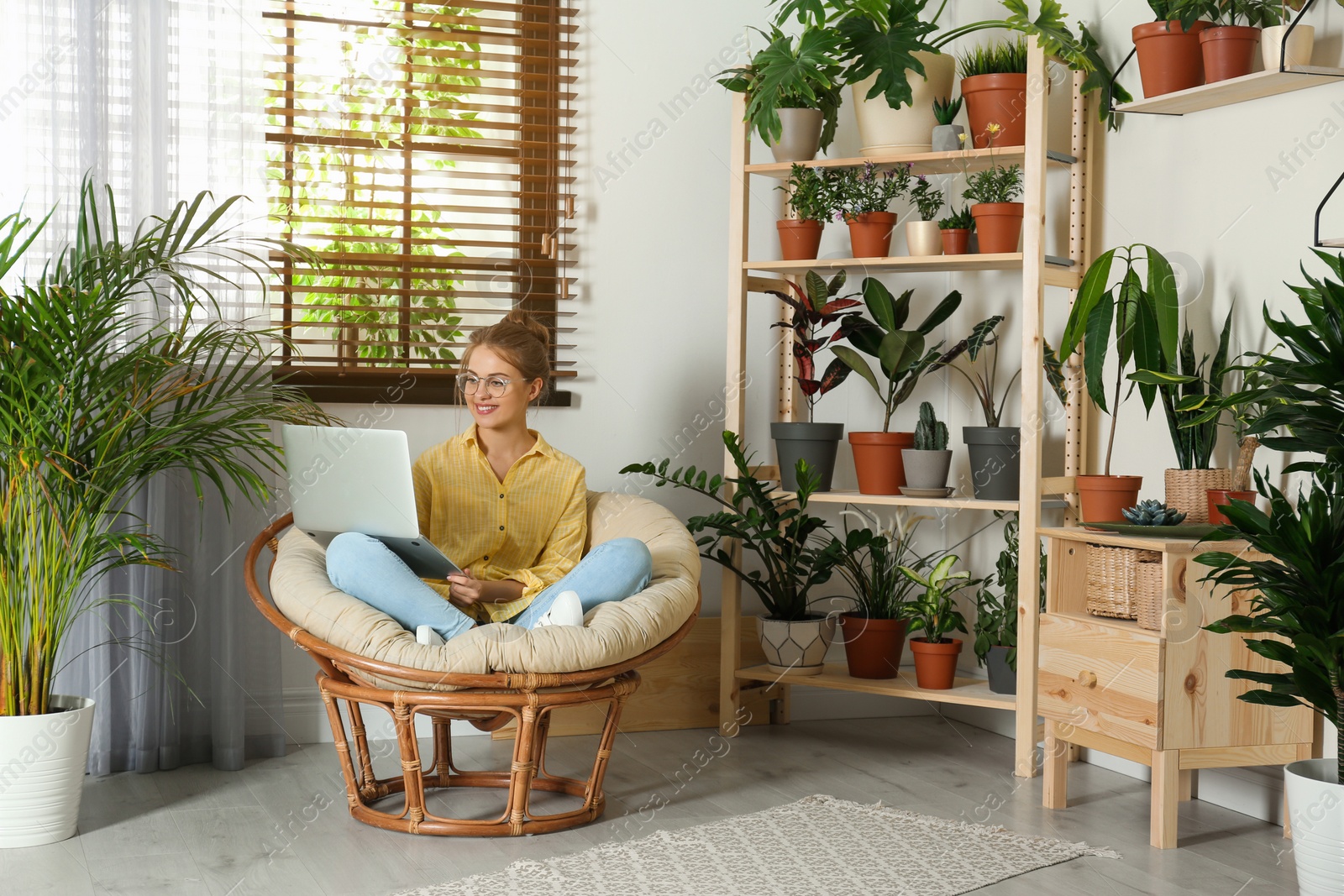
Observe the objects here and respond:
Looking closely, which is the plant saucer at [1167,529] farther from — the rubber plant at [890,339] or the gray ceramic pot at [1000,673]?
the rubber plant at [890,339]

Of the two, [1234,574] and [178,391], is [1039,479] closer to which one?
[1234,574]

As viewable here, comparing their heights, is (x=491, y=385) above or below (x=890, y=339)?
below

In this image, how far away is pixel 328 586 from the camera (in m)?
2.47

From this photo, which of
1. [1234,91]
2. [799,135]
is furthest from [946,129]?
[1234,91]

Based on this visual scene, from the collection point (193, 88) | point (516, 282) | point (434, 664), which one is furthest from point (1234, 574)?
point (193, 88)

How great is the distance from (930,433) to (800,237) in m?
0.62

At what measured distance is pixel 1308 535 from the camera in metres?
2.08

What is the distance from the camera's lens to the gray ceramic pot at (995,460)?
305cm

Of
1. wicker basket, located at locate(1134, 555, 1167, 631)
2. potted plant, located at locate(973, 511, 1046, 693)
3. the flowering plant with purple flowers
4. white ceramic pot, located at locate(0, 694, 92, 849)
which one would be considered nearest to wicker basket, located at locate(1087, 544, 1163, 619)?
wicker basket, located at locate(1134, 555, 1167, 631)

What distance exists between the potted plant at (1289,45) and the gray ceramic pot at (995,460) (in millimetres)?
975

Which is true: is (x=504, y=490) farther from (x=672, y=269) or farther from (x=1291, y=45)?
(x=1291, y=45)

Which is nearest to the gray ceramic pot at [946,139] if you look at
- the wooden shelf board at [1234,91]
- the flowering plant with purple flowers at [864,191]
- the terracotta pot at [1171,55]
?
the flowering plant with purple flowers at [864,191]

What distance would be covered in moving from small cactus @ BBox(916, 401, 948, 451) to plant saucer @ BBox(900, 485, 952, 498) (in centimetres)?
10

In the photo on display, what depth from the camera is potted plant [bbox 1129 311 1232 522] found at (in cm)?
260
